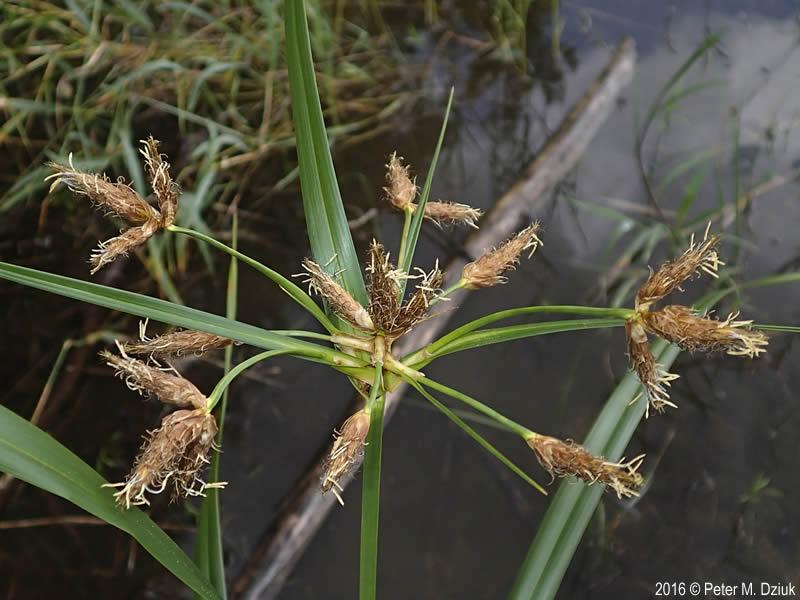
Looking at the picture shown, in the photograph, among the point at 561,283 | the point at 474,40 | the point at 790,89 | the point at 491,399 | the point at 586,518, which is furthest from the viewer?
the point at 474,40

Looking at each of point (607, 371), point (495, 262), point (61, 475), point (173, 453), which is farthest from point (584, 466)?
point (607, 371)

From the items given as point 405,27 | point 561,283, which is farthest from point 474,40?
point 561,283

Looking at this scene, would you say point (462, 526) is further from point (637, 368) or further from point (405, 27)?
point (405, 27)

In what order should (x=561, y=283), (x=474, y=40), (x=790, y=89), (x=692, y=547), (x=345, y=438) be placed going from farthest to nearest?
1. (x=474, y=40)
2. (x=790, y=89)
3. (x=561, y=283)
4. (x=692, y=547)
5. (x=345, y=438)

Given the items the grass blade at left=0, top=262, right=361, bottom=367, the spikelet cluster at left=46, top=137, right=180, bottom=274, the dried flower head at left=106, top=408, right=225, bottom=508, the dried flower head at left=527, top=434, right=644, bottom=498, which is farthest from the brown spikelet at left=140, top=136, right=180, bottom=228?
the dried flower head at left=527, top=434, right=644, bottom=498

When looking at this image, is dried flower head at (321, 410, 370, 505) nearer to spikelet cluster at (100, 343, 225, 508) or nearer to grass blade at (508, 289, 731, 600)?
spikelet cluster at (100, 343, 225, 508)

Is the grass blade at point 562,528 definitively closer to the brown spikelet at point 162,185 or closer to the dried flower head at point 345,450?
the dried flower head at point 345,450

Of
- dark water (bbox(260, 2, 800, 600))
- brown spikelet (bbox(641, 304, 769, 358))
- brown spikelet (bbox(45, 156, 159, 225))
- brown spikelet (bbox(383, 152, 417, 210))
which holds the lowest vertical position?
dark water (bbox(260, 2, 800, 600))
